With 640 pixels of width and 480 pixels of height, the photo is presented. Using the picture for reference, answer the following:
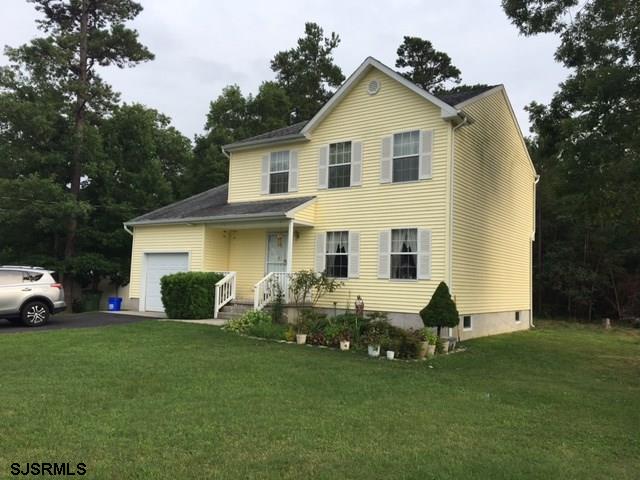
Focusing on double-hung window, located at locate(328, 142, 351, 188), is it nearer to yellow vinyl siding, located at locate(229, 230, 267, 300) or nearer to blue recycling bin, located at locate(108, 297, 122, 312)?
yellow vinyl siding, located at locate(229, 230, 267, 300)

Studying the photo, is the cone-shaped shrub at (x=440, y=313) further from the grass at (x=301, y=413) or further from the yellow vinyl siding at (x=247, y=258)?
the yellow vinyl siding at (x=247, y=258)

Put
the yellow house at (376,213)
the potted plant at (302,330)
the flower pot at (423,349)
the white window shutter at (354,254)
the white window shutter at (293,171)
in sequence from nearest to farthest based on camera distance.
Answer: the flower pot at (423,349)
the potted plant at (302,330)
the yellow house at (376,213)
the white window shutter at (354,254)
the white window shutter at (293,171)

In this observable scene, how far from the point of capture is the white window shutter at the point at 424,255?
13.1 metres

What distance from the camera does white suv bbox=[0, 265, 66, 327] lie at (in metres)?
12.6

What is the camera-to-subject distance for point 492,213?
15750mm

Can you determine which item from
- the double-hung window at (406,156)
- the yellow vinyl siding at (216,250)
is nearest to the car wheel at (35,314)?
the yellow vinyl siding at (216,250)

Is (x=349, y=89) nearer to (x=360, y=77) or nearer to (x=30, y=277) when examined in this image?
(x=360, y=77)

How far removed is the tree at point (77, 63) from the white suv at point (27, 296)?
986cm

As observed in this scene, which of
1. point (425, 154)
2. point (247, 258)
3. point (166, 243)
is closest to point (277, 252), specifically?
point (247, 258)

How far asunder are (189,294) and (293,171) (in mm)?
4963

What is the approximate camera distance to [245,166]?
56.8 ft

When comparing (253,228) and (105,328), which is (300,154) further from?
(105,328)

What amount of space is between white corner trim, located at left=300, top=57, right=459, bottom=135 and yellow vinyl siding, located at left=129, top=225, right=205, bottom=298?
16.1 ft

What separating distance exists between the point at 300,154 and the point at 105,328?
25.0 ft
